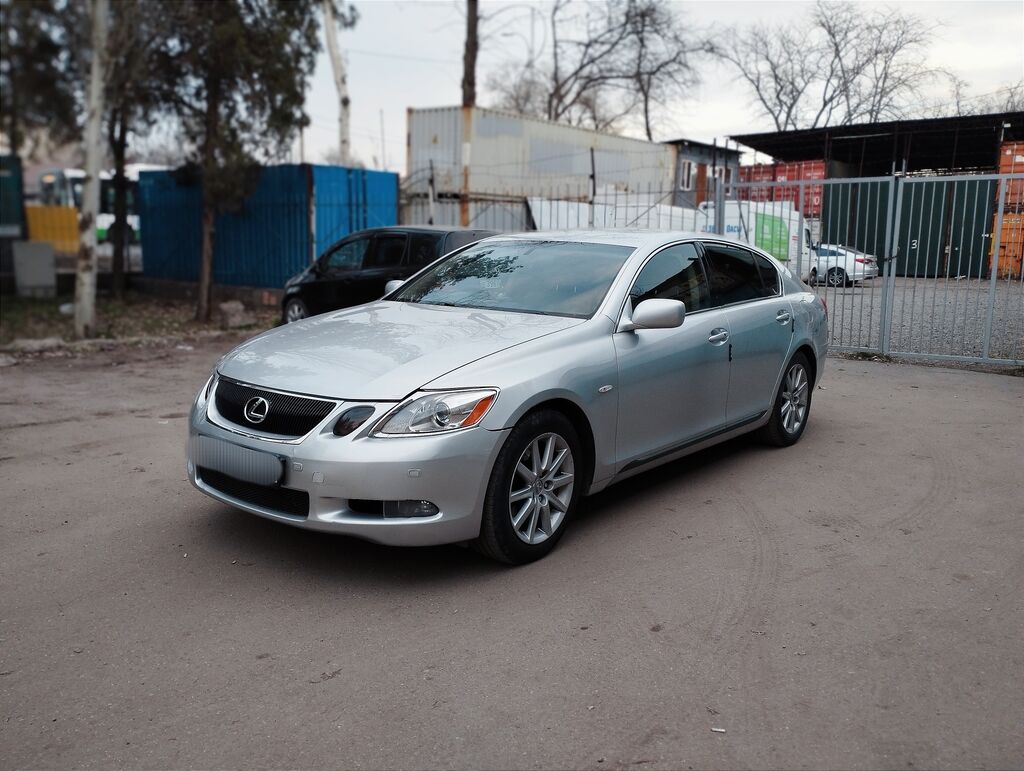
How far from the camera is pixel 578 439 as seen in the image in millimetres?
4664

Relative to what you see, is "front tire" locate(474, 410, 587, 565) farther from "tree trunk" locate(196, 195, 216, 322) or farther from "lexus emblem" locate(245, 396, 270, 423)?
"tree trunk" locate(196, 195, 216, 322)

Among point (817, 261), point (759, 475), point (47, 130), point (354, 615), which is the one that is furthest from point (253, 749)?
point (47, 130)

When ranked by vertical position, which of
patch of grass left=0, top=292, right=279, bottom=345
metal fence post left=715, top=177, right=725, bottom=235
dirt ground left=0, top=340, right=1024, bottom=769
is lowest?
dirt ground left=0, top=340, right=1024, bottom=769

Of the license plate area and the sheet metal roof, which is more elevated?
the sheet metal roof

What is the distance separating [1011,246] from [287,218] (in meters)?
12.8

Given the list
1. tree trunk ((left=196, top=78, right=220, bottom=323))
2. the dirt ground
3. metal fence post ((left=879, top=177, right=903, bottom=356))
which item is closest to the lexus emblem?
the dirt ground

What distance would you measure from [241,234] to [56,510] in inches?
565

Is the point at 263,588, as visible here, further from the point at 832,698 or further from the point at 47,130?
the point at 47,130

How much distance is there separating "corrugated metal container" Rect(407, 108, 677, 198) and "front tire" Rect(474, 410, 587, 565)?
1742 cm

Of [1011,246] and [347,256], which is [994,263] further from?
[347,256]

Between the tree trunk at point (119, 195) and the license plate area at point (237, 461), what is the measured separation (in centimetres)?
1432

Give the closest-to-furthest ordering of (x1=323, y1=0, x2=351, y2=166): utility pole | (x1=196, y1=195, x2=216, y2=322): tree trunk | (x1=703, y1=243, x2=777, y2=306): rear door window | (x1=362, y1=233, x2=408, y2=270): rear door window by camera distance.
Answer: (x1=703, y1=243, x2=777, y2=306): rear door window < (x1=362, y1=233, x2=408, y2=270): rear door window < (x1=196, y1=195, x2=216, y2=322): tree trunk < (x1=323, y1=0, x2=351, y2=166): utility pole

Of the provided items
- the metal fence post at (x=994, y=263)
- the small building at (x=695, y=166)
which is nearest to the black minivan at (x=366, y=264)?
the metal fence post at (x=994, y=263)

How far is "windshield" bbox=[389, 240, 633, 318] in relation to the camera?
515cm
